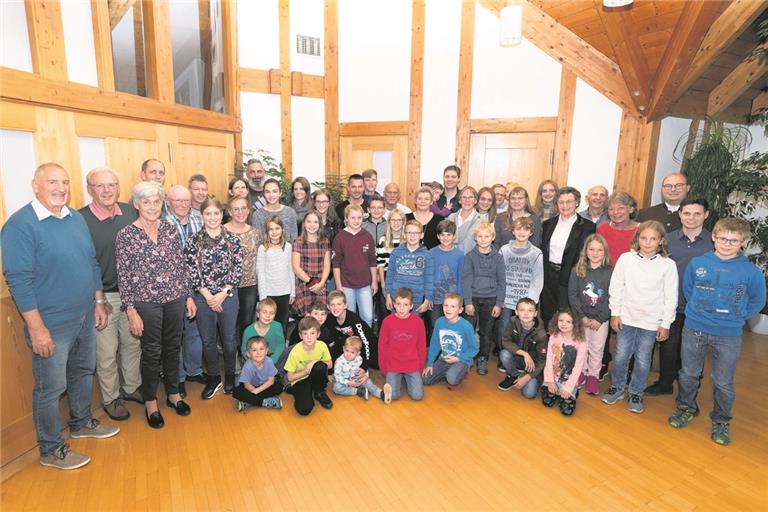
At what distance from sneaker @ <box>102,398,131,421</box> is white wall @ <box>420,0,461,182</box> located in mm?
4917

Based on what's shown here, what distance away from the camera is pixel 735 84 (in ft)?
17.6

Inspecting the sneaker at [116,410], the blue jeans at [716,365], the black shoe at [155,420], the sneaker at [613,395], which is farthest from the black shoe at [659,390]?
the sneaker at [116,410]

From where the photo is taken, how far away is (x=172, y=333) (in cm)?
303

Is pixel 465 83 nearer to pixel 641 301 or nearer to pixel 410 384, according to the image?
pixel 641 301

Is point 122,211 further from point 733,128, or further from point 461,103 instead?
point 733,128

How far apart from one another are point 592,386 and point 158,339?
3449 millimetres

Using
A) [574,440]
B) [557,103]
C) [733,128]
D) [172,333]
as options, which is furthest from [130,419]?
[733,128]

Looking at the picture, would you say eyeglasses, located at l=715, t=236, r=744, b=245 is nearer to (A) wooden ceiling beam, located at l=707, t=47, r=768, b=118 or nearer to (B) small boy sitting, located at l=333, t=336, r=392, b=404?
(B) small boy sitting, located at l=333, t=336, r=392, b=404

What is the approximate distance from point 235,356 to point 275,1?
5167 mm

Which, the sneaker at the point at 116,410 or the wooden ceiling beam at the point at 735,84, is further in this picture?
the wooden ceiling beam at the point at 735,84

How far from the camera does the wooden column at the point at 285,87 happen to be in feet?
20.2

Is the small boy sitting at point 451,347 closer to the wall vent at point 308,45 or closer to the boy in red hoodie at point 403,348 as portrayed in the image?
the boy in red hoodie at point 403,348

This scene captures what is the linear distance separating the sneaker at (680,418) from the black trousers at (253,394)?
9.85 feet

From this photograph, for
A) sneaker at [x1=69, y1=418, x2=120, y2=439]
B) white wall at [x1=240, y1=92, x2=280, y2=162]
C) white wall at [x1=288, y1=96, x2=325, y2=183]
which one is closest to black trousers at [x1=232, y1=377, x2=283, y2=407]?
sneaker at [x1=69, y1=418, x2=120, y2=439]
